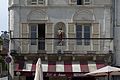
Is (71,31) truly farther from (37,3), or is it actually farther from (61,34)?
(37,3)

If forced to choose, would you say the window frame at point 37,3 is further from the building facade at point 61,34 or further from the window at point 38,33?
the window at point 38,33

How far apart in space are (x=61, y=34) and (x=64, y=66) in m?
1.87

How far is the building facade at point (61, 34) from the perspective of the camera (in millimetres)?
26547

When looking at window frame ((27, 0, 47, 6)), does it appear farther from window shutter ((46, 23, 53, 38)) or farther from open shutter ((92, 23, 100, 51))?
open shutter ((92, 23, 100, 51))

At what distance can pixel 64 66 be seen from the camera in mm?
26297

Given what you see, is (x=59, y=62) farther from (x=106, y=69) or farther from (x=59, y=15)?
(x=106, y=69)

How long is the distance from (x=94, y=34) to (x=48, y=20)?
272 cm

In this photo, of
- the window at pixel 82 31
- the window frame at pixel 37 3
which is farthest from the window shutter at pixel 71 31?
the window frame at pixel 37 3

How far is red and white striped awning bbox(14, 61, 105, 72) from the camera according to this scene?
85.0 ft

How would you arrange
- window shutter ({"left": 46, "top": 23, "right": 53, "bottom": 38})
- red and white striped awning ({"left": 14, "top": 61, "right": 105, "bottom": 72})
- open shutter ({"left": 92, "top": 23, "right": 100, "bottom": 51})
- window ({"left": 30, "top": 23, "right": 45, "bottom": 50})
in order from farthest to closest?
1. window shutter ({"left": 46, "top": 23, "right": 53, "bottom": 38})
2. window ({"left": 30, "top": 23, "right": 45, "bottom": 50})
3. open shutter ({"left": 92, "top": 23, "right": 100, "bottom": 51})
4. red and white striped awning ({"left": 14, "top": 61, "right": 105, "bottom": 72})

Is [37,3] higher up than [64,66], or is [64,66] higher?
[37,3]

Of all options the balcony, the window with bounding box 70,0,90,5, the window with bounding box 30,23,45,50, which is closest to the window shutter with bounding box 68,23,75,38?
the balcony

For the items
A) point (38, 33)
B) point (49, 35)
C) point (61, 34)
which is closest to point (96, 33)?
point (61, 34)

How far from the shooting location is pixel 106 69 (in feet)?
66.5
